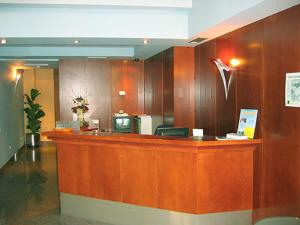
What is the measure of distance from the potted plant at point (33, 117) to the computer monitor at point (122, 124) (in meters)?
3.55

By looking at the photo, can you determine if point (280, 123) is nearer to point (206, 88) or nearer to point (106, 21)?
point (206, 88)

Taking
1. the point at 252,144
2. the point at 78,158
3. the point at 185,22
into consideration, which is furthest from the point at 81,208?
the point at 185,22

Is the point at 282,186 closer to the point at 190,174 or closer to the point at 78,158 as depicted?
the point at 190,174

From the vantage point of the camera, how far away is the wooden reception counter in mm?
3510

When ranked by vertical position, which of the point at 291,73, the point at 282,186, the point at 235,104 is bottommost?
the point at 282,186

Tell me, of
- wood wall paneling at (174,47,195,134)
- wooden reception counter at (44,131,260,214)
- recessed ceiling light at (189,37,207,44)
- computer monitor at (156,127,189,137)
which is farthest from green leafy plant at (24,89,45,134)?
computer monitor at (156,127,189,137)

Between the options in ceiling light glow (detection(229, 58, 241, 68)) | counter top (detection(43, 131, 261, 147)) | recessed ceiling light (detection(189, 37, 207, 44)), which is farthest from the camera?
recessed ceiling light (detection(189, 37, 207, 44))

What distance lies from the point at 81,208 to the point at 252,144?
2.38 metres

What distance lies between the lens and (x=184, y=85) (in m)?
5.41

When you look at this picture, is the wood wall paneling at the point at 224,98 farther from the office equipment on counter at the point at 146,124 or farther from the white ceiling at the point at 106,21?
the office equipment on counter at the point at 146,124

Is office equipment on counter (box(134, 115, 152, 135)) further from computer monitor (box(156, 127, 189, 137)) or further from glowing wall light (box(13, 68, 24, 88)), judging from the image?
glowing wall light (box(13, 68, 24, 88))

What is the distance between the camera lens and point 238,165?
360 cm

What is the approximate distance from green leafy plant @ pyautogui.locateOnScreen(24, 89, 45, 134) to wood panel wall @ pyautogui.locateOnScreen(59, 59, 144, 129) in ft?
8.84

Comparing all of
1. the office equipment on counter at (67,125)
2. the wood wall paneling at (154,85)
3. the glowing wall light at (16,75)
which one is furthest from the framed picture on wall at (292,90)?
the glowing wall light at (16,75)
